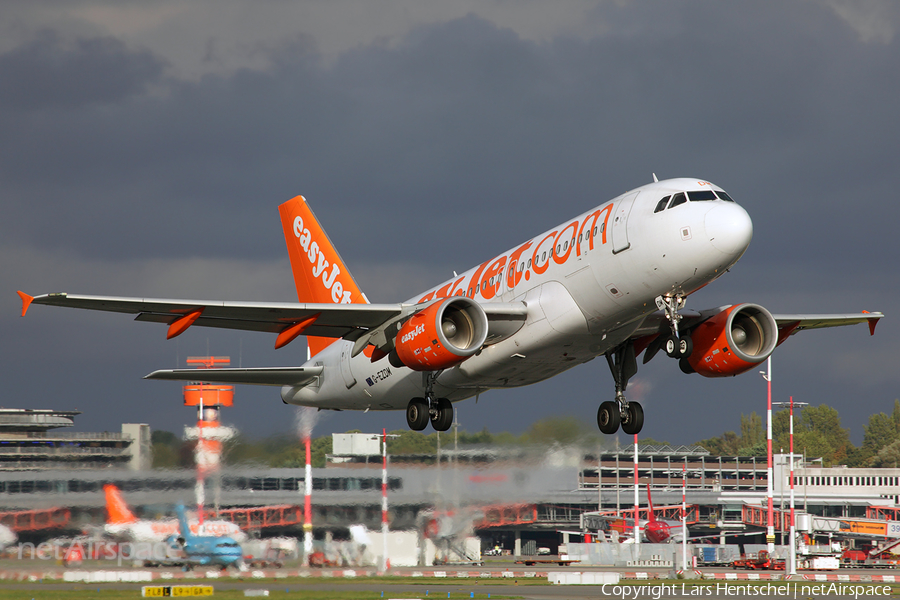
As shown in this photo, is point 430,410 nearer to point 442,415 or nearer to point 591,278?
point 442,415

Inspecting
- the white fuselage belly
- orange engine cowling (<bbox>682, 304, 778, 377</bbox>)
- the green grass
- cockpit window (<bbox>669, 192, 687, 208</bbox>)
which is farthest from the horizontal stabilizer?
cockpit window (<bbox>669, 192, 687, 208</bbox>)

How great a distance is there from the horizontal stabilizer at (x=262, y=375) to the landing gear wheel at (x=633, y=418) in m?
11.3

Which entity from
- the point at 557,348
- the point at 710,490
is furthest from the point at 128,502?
the point at 710,490

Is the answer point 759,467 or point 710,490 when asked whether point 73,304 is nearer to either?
point 710,490

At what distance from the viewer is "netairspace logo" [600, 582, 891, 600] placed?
44312 mm

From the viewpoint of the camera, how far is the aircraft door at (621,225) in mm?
25395

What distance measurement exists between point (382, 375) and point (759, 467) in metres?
92.7

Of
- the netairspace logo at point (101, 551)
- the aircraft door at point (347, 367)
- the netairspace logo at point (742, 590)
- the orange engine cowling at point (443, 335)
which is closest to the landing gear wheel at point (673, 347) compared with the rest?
the orange engine cowling at point (443, 335)

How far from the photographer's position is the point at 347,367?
34.6m

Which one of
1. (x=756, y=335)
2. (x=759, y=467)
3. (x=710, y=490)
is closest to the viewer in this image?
(x=756, y=335)

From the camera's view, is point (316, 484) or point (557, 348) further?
point (316, 484)

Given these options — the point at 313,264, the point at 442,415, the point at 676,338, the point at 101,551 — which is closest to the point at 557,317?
the point at 676,338

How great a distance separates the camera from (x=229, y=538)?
140 ft

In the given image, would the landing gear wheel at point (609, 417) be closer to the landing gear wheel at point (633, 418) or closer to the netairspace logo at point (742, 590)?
the landing gear wheel at point (633, 418)
